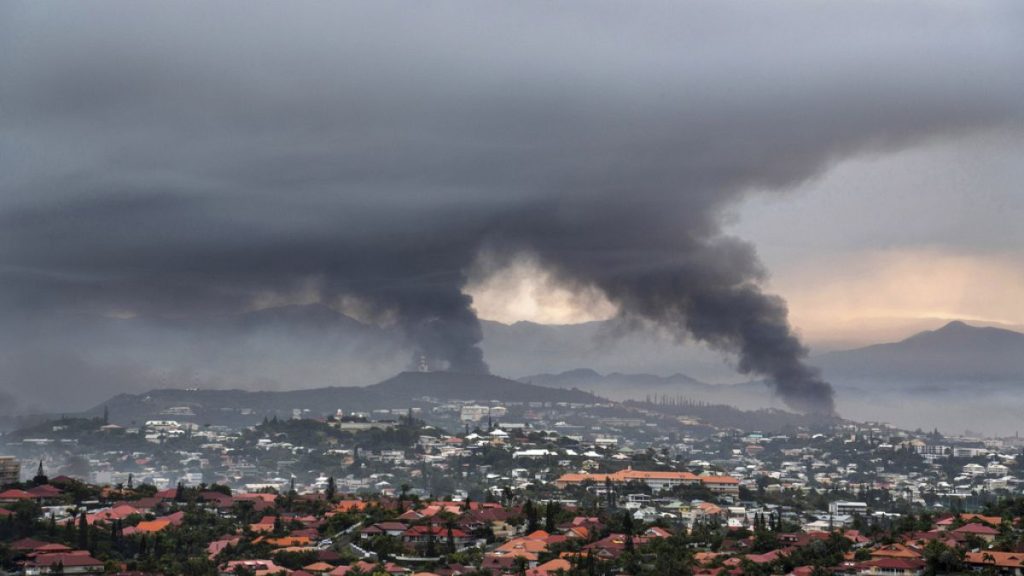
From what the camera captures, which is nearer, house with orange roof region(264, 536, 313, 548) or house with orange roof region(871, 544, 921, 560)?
house with orange roof region(871, 544, 921, 560)

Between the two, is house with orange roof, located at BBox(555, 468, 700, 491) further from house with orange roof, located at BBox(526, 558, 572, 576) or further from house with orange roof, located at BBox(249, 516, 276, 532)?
house with orange roof, located at BBox(526, 558, 572, 576)

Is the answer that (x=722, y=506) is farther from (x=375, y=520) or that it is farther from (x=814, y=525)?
(x=375, y=520)

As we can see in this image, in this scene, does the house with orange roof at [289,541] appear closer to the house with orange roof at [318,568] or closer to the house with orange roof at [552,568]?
the house with orange roof at [318,568]

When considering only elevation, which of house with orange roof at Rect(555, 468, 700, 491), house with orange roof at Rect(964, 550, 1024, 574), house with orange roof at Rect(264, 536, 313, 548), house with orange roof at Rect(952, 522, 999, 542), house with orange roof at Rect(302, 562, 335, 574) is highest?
house with orange roof at Rect(555, 468, 700, 491)

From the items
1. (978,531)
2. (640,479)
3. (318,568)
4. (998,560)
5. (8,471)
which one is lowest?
(318,568)

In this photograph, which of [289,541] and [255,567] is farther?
[289,541]

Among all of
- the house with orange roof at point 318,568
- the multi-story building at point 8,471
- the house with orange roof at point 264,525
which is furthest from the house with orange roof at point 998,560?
the multi-story building at point 8,471

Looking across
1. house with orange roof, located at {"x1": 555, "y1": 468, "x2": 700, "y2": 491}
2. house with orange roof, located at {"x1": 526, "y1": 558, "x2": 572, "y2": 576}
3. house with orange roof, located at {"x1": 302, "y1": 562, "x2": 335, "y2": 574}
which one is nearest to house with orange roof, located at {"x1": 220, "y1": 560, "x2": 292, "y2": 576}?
house with orange roof, located at {"x1": 302, "y1": 562, "x2": 335, "y2": 574}

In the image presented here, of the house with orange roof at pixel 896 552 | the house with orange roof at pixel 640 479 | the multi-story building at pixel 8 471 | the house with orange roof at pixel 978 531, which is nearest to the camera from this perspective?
the house with orange roof at pixel 896 552

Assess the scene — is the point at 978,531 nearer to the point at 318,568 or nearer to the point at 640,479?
the point at 318,568

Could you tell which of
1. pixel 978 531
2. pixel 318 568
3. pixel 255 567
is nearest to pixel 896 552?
pixel 978 531

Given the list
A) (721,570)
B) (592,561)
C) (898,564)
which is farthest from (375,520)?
(898,564)
